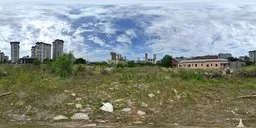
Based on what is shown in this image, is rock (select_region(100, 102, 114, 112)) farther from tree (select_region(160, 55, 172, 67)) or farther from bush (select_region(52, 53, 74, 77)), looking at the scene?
tree (select_region(160, 55, 172, 67))

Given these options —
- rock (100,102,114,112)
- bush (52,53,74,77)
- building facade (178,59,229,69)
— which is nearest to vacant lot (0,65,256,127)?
rock (100,102,114,112)

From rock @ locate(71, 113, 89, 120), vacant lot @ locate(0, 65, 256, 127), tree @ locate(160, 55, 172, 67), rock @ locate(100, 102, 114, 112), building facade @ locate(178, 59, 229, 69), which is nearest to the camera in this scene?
rock @ locate(71, 113, 89, 120)

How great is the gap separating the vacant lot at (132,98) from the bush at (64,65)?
381mm

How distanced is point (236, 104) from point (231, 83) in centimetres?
410

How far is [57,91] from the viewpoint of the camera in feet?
58.5

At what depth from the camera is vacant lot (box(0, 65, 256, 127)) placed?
1543 cm

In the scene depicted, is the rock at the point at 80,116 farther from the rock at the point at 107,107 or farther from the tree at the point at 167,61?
the tree at the point at 167,61

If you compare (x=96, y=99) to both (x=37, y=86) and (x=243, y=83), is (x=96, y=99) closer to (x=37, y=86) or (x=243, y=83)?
(x=37, y=86)

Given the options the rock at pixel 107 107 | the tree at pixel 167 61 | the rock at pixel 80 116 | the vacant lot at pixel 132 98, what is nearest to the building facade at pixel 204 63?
the tree at pixel 167 61

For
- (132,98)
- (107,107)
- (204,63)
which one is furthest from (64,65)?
(204,63)

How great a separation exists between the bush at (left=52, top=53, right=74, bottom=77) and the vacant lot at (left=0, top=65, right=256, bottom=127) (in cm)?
38

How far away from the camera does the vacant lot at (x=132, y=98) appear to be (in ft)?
50.6

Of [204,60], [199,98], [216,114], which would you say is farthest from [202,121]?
[204,60]

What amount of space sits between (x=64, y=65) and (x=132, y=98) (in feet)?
17.9
